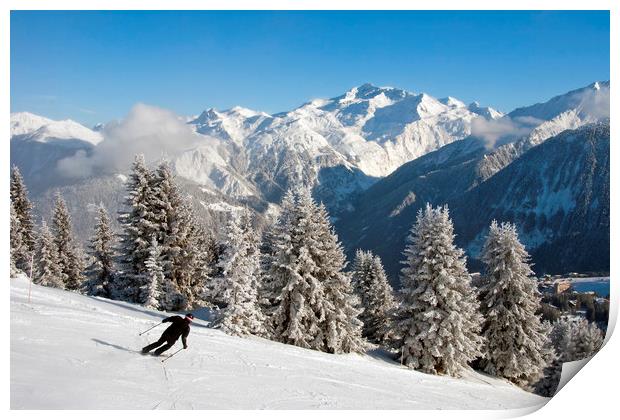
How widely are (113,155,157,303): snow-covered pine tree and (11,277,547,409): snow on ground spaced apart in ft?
35.7

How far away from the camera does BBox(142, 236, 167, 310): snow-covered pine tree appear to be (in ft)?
90.0

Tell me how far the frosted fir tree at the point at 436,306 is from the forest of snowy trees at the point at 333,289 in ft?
0.18

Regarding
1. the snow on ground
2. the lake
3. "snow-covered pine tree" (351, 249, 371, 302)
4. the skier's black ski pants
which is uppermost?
the lake

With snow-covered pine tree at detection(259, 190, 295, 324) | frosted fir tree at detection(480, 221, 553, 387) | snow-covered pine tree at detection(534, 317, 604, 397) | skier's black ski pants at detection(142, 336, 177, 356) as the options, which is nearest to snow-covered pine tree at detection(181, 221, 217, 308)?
snow-covered pine tree at detection(259, 190, 295, 324)

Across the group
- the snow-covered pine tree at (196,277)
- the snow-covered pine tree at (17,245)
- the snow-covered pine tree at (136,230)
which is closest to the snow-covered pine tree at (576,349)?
the snow-covered pine tree at (196,277)

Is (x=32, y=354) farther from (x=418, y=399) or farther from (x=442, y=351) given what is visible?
(x=442, y=351)

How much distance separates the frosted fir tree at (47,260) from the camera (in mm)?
38219

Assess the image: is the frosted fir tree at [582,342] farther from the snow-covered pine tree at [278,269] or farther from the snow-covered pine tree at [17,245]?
the snow-covered pine tree at [17,245]

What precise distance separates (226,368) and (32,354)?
479cm

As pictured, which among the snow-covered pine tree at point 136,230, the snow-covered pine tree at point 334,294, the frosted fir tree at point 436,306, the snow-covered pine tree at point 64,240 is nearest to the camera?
the frosted fir tree at point 436,306

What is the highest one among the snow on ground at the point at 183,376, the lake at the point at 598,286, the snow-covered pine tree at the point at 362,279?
the lake at the point at 598,286

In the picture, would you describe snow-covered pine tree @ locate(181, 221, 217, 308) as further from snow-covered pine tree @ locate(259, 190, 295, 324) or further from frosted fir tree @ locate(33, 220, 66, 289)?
frosted fir tree @ locate(33, 220, 66, 289)

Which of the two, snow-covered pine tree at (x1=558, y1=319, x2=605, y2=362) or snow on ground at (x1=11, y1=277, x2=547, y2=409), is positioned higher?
snow-covered pine tree at (x1=558, y1=319, x2=605, y2=362)
